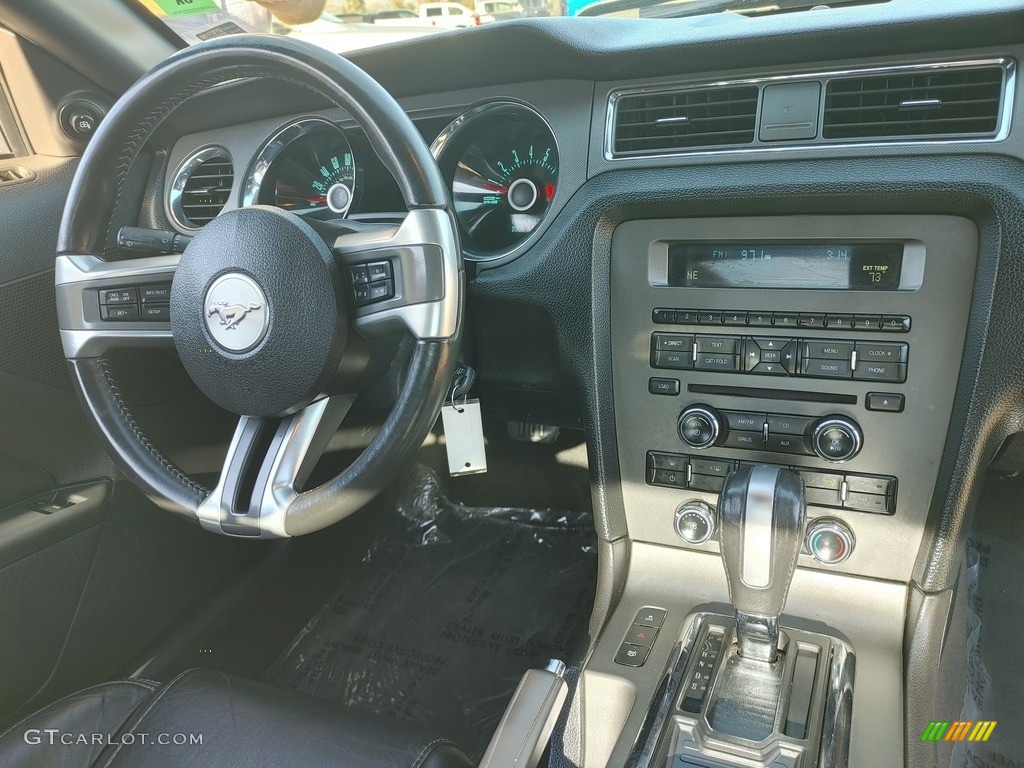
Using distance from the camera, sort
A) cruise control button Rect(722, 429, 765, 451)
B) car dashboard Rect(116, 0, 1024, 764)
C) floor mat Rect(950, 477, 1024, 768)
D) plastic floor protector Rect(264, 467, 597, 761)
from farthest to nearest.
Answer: plastic floor protector Rect(264, 467, 597, 761) < floor mat Rect(950, 477, 1024, 768) < cruise control button Rect(722, 429, 765, 451) < car dashboard Rect(116, 0, 1024, 764)

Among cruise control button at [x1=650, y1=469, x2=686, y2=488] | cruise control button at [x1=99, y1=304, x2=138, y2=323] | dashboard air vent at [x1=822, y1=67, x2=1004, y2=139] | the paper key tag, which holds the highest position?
dashboard air vent at [x1=822, y1=67, x2=1004, y2=139]

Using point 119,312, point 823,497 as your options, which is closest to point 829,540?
point 823,497

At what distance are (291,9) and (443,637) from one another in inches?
54.6

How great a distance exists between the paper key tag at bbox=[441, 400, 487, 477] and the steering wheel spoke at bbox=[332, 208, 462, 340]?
0.36 meters

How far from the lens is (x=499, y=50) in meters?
1.20

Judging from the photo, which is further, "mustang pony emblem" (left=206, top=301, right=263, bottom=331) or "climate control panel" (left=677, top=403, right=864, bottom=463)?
"climate control panel" (left=677, top=403, right=864, bottom=463)

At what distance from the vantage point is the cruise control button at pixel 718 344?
1.20 metres

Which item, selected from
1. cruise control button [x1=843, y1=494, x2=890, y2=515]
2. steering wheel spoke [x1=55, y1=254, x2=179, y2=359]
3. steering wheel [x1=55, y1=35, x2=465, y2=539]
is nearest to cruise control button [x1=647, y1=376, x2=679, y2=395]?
cruise control button [x1=843, y1=494, x2=890, y2=515]

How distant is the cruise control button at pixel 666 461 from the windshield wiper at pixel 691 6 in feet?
2.54

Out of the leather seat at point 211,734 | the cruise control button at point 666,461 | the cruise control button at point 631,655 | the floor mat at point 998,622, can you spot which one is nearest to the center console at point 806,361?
the cruise control button at point 666,461

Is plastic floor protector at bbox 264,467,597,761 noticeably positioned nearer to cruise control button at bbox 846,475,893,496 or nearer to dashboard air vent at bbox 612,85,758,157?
cruise control button at bbox 846,475,893,496

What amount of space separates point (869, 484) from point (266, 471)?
3.01 feet

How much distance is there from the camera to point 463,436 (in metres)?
1.33

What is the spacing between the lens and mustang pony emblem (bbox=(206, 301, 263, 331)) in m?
0.96
